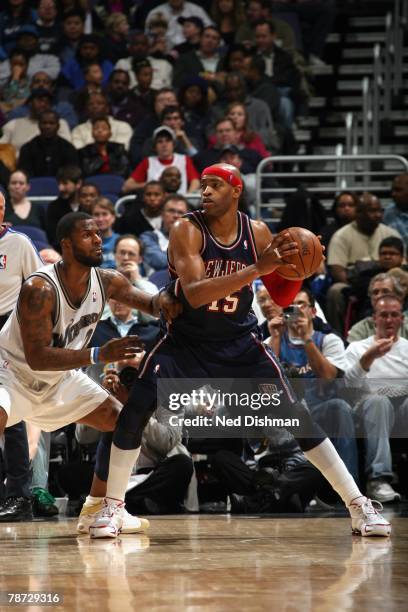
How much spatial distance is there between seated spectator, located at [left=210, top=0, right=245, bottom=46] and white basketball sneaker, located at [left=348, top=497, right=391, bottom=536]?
30.3 ft

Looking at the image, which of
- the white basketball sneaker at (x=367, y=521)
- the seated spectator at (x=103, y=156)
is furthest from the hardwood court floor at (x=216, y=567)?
the seated spectator at (x=103, y=156)

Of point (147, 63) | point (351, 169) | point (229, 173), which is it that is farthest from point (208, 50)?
point (229, 173)

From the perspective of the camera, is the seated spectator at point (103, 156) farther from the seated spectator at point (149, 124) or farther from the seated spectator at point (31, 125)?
the seated spectator at point (31, 125)

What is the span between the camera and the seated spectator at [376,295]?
795cm

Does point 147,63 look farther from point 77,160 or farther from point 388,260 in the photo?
point 388,260

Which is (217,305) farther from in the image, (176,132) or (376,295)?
(176,132)

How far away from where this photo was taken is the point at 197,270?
5.47 metres

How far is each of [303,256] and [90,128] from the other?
7.23 m

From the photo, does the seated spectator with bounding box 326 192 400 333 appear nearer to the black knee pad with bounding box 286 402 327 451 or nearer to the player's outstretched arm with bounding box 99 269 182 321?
the player's outstretched arm with bounding box 99 269 182 321

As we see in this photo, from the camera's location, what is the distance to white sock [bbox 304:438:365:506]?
18.5 feet

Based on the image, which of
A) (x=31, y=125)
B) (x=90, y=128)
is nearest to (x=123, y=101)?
(x=90, y=128)

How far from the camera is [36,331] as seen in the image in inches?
217

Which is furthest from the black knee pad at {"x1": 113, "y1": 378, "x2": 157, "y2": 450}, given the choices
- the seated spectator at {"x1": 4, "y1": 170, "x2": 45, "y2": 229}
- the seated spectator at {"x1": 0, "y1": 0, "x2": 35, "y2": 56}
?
the seated spectator at {"x1": 0, "y1": 0, "x2": 35, "y2": 56}

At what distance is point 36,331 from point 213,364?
90 centimetres
